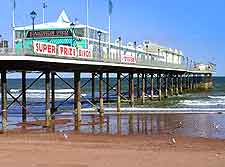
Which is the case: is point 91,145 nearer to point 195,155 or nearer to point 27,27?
point 195,155

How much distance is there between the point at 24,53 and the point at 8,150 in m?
4.97

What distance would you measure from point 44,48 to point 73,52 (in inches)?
133

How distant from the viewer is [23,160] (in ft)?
47.6

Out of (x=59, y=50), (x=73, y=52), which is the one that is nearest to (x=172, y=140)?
(x=59, y=50)

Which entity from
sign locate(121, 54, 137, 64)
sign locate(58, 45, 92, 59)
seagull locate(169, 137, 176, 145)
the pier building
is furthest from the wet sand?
sign locate(121, 54, 137, 64)

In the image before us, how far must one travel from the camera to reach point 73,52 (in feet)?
81.4

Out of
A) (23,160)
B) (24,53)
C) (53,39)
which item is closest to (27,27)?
(53,39)

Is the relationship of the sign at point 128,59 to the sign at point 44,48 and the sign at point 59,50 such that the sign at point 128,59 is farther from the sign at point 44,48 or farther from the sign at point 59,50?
the sign at point 44,48

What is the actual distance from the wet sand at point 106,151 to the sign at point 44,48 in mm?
3414

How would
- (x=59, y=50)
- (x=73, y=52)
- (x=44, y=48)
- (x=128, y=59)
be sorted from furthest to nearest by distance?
(x=128, y=59) < (x=73, y=52) < (x=59, y=50) < (x=44, y=48)

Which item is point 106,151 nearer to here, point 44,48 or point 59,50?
point 44,48

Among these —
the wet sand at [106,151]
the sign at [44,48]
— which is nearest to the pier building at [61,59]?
the sign at [44,48]

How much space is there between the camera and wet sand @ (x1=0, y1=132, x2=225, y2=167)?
14.1m

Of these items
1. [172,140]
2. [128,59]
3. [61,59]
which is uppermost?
[128,59]
